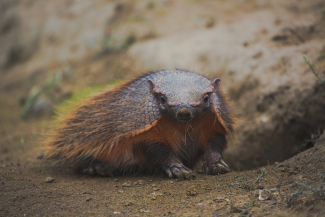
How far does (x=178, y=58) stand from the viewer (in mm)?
7664

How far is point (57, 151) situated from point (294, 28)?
5.97 metres

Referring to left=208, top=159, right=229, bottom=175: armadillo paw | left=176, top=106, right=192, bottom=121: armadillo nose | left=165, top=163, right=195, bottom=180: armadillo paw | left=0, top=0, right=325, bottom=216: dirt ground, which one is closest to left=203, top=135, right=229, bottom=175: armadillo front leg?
left=208, top=159, right=229, bottom=175: armadillo paw

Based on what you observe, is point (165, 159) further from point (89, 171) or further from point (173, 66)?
point (173, 66)

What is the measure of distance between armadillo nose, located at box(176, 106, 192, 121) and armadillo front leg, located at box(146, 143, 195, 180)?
0.67 meters

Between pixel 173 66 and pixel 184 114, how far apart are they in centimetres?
388

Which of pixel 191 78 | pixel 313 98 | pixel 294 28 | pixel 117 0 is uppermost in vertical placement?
pixel 117 0

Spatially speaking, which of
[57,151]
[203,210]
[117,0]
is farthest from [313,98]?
[117,0]

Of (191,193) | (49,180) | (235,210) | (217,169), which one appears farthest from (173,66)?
(235,210)

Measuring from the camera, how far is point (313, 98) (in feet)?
19.2

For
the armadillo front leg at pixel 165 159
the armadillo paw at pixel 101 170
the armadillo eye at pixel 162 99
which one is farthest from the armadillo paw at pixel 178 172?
the armadillo paw at pixel 101 170

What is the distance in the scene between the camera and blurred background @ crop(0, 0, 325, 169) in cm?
629

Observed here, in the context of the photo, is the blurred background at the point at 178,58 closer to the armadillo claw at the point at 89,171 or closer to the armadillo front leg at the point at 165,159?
the armadillo claw at the point at 89,171

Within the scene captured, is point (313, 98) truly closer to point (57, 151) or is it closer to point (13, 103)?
point (57, 151)

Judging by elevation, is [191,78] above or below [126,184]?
above
